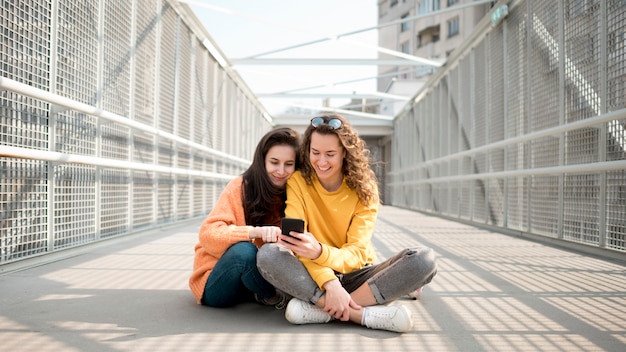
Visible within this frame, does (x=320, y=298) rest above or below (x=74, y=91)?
below

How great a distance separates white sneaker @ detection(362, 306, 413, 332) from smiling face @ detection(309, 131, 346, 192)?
2.00 ft

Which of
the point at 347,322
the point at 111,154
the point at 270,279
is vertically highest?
the point at 111,154

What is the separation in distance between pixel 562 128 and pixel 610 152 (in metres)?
0.60

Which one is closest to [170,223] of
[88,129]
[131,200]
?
[131,200]

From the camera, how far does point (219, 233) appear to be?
7.07ft

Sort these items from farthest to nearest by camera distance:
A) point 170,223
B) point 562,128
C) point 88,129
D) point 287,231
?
point 170,223
point 562,128
point 88,129
point 287,231

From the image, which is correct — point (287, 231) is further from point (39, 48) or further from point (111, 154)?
point (111, 154)

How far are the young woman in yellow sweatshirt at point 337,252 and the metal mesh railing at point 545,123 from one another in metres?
2.22

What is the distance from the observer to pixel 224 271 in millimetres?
2152

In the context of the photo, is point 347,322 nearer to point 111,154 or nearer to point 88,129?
point 88,129

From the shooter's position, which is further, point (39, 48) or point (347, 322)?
point (39, 48)

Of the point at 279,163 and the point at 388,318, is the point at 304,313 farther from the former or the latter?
the point at 279,163

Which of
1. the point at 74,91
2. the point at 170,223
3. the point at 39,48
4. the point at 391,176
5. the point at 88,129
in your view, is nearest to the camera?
the point at 39,48

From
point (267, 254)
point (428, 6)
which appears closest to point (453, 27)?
point (428, 6)
